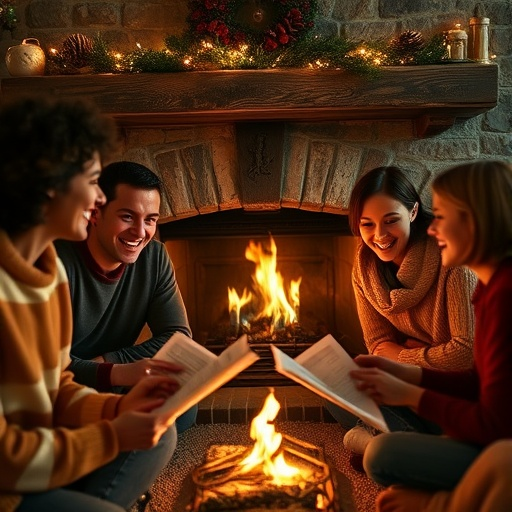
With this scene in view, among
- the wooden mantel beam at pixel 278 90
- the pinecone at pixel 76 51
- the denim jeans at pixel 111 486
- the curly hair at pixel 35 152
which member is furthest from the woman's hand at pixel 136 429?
the pinecone at pixel 76 51

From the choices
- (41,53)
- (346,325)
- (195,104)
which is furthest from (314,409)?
(41,53)

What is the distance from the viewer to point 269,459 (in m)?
2.09

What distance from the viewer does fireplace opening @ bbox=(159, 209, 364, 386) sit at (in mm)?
3051

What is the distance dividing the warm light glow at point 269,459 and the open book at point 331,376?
1.65ft

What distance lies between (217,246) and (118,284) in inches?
44.3

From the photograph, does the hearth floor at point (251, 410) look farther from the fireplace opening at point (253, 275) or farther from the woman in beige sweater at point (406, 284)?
the woman in beige sweater at point (406, 284)

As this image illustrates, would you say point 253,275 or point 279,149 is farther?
point 253,275

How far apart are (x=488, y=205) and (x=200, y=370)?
72 centimetres

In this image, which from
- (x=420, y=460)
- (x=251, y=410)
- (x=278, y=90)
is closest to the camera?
(x=420, y=460)

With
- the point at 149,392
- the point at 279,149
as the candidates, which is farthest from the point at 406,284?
the point at 149,392

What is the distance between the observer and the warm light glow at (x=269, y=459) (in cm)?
203

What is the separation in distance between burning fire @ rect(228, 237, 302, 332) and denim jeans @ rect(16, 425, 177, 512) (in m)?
1.50

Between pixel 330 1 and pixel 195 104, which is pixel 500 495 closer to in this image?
pixel 195 104

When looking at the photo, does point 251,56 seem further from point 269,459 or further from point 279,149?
point 269,459
